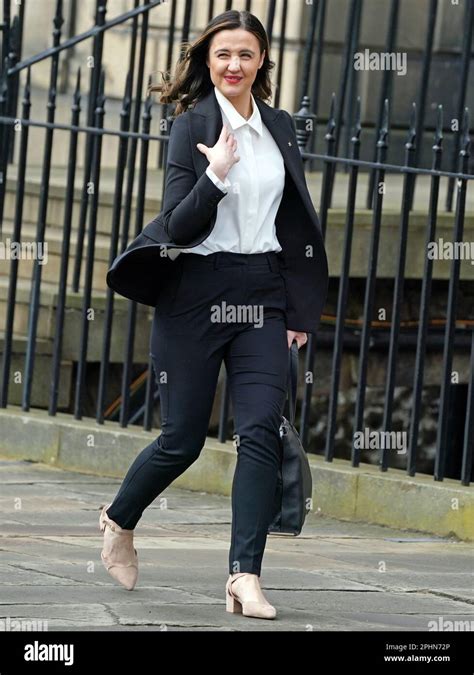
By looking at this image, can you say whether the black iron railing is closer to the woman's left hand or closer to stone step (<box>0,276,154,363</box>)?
stone step (<box>0,276,154,363</box>)

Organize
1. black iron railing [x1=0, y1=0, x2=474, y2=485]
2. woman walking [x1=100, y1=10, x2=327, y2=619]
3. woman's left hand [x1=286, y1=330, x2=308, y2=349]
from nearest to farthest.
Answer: woman walking [x1=100, y1=10, x2=327, y2=619] < woman's left hand [x1=286, y1=330, x2=308, y2=349] < black iron railing [x1=0, y1=0, x2=474, y2=485]

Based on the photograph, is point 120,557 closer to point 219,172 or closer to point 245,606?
point 245,606

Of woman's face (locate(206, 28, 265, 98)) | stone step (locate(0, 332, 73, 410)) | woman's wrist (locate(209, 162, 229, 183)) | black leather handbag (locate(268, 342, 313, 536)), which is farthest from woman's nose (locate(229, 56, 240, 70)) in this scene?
stone step (locate(0, 332, 73, 410))

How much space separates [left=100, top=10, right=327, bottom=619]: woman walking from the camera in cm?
523

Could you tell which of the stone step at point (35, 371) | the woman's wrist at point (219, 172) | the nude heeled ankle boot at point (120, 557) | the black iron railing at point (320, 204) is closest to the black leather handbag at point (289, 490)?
the nude heeled ankle boot at point (120, 557)

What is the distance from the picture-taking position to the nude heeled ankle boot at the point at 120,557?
18.1 ft

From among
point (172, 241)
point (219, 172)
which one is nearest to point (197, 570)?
point (172, 241)

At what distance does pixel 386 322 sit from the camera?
9.55m

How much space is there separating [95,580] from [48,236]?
4419mm

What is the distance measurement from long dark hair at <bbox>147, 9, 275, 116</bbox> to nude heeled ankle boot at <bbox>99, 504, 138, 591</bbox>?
1407mm

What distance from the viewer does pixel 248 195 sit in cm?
531

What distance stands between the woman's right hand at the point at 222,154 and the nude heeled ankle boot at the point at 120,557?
126 centimetres

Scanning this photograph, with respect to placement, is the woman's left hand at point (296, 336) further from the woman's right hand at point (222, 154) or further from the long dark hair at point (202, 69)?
the long dark hair at point (202, 69)
